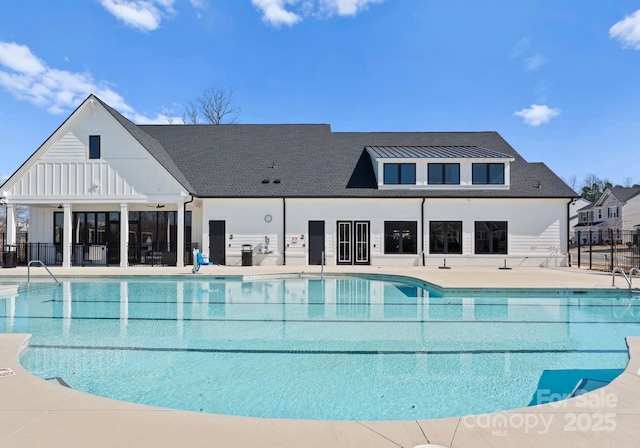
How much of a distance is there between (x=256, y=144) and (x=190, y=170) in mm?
4362

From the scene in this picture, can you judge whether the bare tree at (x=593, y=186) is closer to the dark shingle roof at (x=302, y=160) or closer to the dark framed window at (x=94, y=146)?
the dark shingle roof at (x=302, y=160)

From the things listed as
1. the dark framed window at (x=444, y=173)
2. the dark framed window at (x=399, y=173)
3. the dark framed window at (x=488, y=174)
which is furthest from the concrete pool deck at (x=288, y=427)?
the dark framed window at (x=488, y=174)

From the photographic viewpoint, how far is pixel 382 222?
61.7 ft

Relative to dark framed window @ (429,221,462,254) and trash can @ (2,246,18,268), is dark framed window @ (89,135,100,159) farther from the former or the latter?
dark framed window @ (429,221,462,254)

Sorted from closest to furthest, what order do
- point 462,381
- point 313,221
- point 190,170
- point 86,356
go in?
point 462,381
point 86,356
point 313,221
point 190,170

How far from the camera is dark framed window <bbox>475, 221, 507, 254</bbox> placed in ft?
61.9

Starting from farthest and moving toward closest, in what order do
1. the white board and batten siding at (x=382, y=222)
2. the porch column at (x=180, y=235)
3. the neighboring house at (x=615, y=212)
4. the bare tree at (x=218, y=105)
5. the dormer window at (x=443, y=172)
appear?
1. the neighboring house at (x=615, y=212)
2. the bare tree at (x=218, y=105)
3. the dormer window at (x=443, y=172)
4. the white board and batten siding at (x=382, y=222)
5. the porch column at (x=180, y=235)

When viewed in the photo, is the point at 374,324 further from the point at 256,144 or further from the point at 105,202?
the point at 256,144

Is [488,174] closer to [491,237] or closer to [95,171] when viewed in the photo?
[491,237]

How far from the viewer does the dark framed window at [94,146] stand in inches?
693

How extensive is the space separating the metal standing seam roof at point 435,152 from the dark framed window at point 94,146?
1397cm

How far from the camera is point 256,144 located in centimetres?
2238

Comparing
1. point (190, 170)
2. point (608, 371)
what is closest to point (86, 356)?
point (608, 371)

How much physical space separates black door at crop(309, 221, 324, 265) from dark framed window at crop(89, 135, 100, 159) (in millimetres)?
11024
